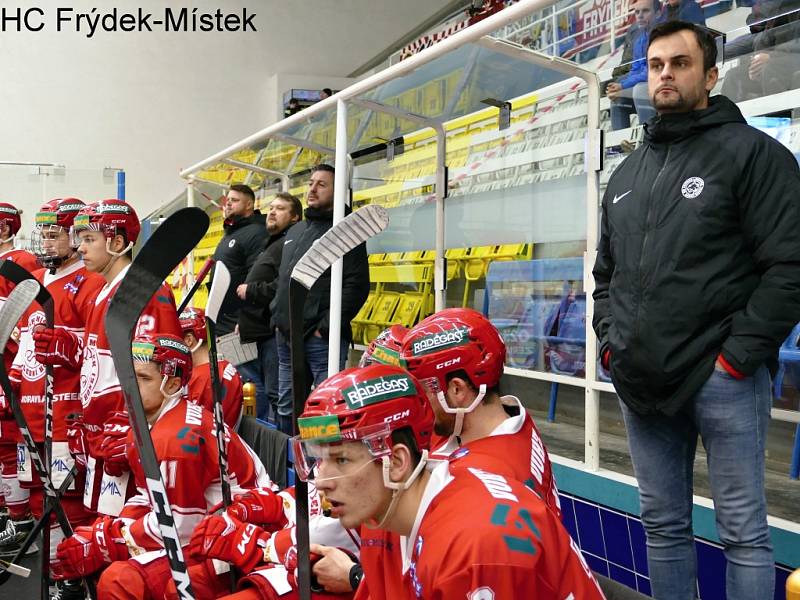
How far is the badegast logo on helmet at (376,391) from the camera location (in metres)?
1.20

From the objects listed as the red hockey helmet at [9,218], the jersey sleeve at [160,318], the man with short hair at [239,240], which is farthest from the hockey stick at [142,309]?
the red hockey helmet at [9,218]

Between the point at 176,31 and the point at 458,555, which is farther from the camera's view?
the point at 176,31

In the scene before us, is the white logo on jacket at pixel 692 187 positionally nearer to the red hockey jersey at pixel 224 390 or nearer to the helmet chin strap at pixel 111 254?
the red hockey jersey at pixel 224 390

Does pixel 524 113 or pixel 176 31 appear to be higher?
pixel 176 31

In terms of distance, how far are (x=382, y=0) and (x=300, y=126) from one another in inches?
316

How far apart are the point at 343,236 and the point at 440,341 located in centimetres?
47

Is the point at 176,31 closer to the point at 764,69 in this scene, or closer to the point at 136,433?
the point at 764,69

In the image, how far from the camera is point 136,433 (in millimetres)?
1146

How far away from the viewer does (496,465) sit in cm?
147

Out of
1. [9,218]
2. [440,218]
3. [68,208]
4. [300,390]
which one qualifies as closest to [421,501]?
[300,390]

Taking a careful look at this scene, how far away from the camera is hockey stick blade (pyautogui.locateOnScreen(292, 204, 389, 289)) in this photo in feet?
4.48

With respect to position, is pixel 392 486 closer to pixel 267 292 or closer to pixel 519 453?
pixel 519 453

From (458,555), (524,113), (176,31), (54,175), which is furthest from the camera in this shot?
(176,31)

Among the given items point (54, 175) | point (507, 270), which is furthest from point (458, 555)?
point (54, 175)
